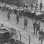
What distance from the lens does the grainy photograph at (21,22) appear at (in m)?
0.62

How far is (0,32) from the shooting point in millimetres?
623

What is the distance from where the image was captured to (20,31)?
62 cm

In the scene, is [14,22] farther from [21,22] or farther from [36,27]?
[36,27]

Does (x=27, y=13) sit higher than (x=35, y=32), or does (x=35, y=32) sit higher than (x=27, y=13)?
(x=27, y=13)

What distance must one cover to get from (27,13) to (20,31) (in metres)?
0.13

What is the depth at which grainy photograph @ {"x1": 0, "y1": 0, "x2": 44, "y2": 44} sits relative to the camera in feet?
2.05

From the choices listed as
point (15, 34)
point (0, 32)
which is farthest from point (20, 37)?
point (0, 32)

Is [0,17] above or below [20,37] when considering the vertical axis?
above

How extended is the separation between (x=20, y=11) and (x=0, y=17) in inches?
5.9

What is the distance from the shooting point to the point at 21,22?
25.7 inches

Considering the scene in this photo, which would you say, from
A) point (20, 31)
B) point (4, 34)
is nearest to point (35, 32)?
point (20, 31)

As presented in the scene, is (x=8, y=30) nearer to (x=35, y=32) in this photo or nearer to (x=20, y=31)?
(x=20, y=31)

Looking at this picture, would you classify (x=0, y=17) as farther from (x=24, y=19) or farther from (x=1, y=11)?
(x=24, y=19)

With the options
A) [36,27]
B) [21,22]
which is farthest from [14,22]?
[36,27]
